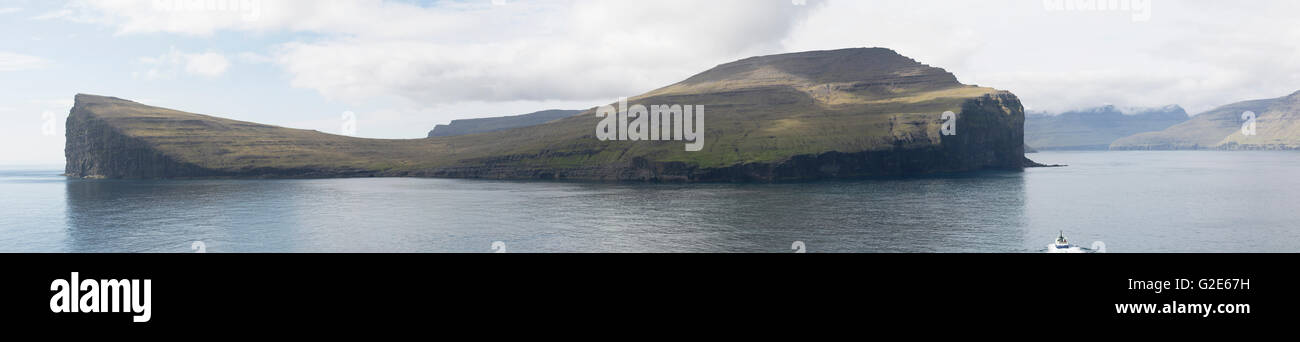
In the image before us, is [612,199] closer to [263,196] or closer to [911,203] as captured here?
[911,203]

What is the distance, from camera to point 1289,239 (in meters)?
83.8

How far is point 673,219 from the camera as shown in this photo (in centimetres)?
10644

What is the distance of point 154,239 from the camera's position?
87.6 meters

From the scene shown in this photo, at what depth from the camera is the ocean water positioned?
82.2 m

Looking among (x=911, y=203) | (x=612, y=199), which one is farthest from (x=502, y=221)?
(x=911, y=203)

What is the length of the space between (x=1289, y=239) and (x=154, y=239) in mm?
142533

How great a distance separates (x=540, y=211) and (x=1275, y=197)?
14309 centimetres

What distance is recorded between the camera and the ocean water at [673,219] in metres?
82.2
